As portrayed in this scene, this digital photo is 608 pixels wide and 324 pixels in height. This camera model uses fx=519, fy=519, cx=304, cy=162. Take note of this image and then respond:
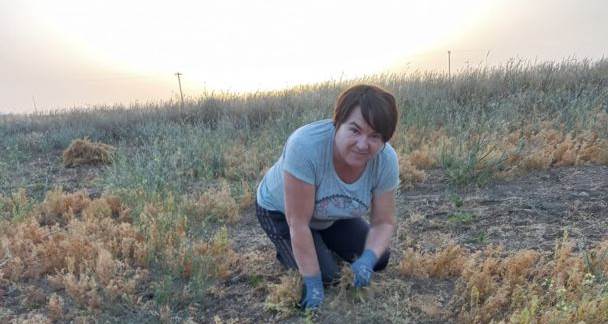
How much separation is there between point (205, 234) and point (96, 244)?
719mm

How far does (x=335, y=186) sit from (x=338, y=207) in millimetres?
137

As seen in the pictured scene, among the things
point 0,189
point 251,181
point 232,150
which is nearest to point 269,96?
point 232,150

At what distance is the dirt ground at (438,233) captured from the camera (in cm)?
268

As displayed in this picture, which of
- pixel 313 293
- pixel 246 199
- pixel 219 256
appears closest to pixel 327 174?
pixel 313 293

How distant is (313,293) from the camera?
2.67 m

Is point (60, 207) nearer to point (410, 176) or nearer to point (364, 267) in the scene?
point (364, 267)

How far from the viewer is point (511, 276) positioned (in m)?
2.79

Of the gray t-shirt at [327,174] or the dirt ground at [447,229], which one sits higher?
the gray t-shirt at [327,174]

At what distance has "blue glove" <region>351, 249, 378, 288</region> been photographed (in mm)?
2689

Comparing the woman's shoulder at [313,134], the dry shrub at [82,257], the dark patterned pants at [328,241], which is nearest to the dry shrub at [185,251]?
the dry shrub at [82,257]

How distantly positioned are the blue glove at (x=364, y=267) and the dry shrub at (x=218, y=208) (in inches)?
61.1

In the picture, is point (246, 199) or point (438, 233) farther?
point (246, 199)

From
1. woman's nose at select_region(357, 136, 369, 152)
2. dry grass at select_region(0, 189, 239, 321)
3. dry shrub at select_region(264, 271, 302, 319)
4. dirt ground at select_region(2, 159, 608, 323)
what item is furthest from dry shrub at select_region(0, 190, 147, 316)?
woman's nose at select_region(357, 136, 369, 152)

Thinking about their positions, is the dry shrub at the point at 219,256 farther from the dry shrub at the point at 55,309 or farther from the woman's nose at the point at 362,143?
the woman's nose at the point at 362,143
